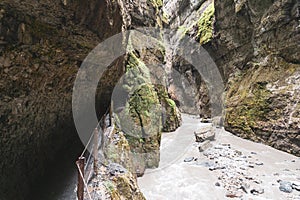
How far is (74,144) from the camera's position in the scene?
8.35 meters

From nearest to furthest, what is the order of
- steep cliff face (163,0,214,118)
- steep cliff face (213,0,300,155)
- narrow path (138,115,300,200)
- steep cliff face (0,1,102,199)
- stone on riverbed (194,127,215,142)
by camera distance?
steep cliff face (0,1,102,199), narrow path (138,115,300,200), steep cliff face (213,0,300,155), stone on riverbed (194,127,215,142), steep cliff face (163,0,214,118)

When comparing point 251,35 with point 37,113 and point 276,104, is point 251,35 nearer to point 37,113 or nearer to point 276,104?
point 276,104

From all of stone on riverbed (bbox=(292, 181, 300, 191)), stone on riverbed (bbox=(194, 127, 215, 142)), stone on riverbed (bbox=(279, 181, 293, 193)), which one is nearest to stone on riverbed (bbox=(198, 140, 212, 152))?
stone on riverbed (bbox=(194, 127, 215, 142))

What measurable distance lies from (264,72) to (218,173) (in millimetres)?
8385

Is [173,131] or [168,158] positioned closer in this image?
[168,158]

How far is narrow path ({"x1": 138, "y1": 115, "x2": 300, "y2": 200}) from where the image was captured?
6996 mm

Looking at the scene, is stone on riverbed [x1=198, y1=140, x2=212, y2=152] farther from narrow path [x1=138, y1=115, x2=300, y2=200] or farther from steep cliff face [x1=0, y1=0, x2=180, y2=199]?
steep cliff face [x1=0, y1=0, x2=180, y2=199]

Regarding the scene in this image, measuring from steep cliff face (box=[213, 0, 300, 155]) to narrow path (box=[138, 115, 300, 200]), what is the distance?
4.29ft

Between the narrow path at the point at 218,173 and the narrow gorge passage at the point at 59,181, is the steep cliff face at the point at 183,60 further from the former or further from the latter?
the narrow gorge passage at the point at 59,181

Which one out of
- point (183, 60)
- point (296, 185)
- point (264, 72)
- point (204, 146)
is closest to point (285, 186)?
point (296, 185)

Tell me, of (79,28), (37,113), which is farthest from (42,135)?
(79,28)

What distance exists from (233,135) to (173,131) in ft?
16.5

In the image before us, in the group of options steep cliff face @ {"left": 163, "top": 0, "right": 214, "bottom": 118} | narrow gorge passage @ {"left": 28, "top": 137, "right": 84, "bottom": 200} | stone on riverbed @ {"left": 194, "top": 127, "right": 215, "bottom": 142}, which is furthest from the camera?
steep cliff face @ {"left": 163, "top": 0, "right": 214, "bottom": 118}

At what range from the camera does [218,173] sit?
28.4 ft
